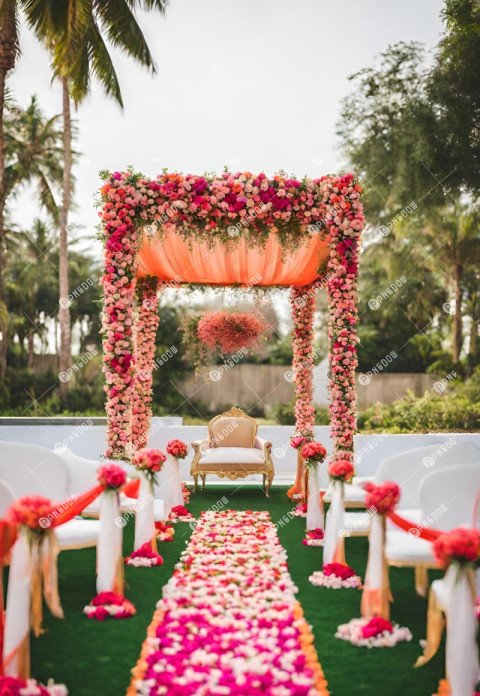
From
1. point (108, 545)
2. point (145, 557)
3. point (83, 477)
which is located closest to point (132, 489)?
point (83, 477)

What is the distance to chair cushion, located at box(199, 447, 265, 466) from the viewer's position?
29.2 ft

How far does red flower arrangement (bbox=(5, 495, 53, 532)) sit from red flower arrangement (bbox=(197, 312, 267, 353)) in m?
7.80

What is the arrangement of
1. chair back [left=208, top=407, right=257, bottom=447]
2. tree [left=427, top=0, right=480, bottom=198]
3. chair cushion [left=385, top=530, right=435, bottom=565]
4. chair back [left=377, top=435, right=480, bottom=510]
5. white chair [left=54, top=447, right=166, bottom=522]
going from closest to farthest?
1. chair cushion [left=385, top=530, right=435, bottom=565]
2. chair back [left=377, top=435, right=480, bottom=510]
3. white chair [left=54, top=447, right=166, bottom=522]
4. chair back [left=208, top=407, right=257, bottom=447]
5. tree [left=427, top=0, right=480, bottom=198]

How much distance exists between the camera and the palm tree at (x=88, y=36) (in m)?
11.0

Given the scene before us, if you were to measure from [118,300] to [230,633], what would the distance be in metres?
4.21

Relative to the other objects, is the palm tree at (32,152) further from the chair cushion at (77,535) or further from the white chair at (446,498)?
the white chair at (446,498)

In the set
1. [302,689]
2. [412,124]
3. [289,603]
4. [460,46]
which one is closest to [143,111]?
[412,124]

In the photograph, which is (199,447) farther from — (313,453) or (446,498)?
(446,498)

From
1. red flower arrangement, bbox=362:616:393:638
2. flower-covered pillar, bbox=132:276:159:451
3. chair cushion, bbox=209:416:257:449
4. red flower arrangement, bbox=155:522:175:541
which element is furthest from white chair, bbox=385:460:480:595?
chair cushion, bbox=209:416:257:449

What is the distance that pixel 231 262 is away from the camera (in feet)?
29.1

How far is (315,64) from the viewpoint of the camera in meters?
10.9

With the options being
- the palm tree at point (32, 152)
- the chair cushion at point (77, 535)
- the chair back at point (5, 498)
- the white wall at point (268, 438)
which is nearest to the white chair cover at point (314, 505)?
the chair cushion at point (77, 535)

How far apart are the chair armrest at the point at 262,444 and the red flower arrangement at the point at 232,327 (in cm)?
206

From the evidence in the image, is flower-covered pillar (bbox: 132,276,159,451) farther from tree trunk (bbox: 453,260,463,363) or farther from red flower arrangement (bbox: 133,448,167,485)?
tree trunk (bbox: 453,260,463,363)
